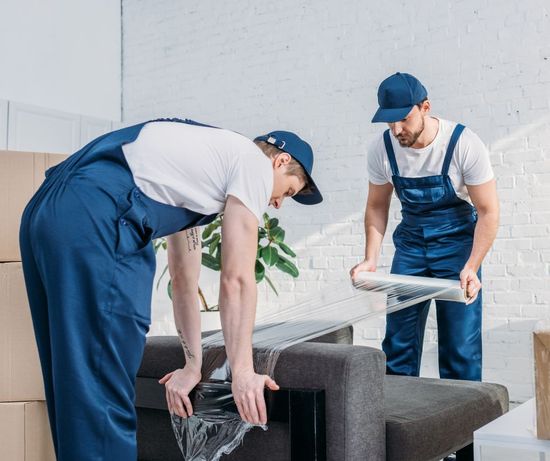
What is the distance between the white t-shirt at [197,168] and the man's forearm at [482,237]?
48.8 inches

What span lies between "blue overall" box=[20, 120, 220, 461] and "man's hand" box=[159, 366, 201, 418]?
288mm

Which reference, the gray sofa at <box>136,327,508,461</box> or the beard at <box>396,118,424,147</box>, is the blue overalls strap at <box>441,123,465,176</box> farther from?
the gray sofa at <box>136,327,508,461</box>

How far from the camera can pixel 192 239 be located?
69.4 inches

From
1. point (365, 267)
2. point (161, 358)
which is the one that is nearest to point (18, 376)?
point (161, 358)

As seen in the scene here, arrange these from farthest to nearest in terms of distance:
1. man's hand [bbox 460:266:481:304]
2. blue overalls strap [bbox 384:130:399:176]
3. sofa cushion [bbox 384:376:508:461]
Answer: blue overalls strap [bbox 384:130:399:176]
man's hand [bbox 460:266:481:304]
sofa cushion [bbox 384:376:508:461]

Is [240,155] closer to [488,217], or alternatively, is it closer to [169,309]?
[488,217]

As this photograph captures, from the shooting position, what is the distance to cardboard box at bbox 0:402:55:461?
1.69m

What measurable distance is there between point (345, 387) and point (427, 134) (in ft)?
4.42

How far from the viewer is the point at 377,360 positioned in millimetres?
1607

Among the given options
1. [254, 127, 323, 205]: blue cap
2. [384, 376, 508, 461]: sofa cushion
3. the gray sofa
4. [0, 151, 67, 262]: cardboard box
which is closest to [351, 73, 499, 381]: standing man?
[384, 376, 508, 461]: sofa cushion

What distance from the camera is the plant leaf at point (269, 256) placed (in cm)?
430

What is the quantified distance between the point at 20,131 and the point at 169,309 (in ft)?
5.41

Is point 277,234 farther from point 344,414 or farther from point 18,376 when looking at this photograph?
point 344,414

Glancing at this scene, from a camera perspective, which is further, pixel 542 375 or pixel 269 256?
pixel 269 256
